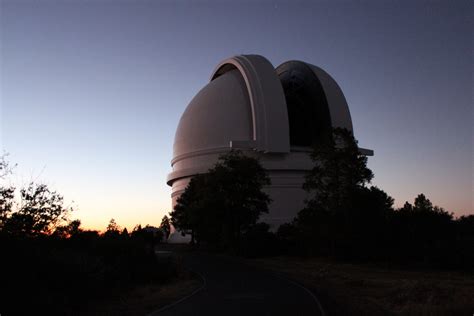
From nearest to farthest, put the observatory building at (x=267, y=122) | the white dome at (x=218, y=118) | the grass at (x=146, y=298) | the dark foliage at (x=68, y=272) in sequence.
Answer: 1. the dark foliage at (x=68, y=272)
2. the grass at (x=146, y=298)
3. the observatory building at (x=267, y=122)
4. the white dome at (x=218, y=118)

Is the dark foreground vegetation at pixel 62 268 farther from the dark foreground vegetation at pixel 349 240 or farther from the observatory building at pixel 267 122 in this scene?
the observatory building at pixel 267 122

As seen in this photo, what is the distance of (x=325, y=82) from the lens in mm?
54562

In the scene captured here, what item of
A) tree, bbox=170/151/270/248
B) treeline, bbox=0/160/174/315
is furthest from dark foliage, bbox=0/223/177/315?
tree, bbox=170/151/270/248

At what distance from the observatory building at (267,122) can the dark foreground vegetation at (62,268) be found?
29329 millimetres

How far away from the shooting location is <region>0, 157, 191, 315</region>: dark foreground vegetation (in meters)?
10.5

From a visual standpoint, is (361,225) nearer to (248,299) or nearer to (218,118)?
(248,299)

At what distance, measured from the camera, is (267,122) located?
48.0m

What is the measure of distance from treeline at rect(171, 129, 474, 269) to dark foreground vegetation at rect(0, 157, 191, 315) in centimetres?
1190

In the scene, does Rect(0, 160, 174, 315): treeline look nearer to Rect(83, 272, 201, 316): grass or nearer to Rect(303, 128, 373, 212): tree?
Rect(83, 272, 201, 316): grass

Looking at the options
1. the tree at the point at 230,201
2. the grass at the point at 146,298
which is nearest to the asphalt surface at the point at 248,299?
the grass at the point at 146,298

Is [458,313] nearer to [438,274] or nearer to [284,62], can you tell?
[438,274]

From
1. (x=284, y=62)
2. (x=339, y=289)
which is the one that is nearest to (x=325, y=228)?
(x=339, y=289)

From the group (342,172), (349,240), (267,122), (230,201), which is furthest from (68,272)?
(267,122)

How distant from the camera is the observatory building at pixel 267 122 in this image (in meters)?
48.6
